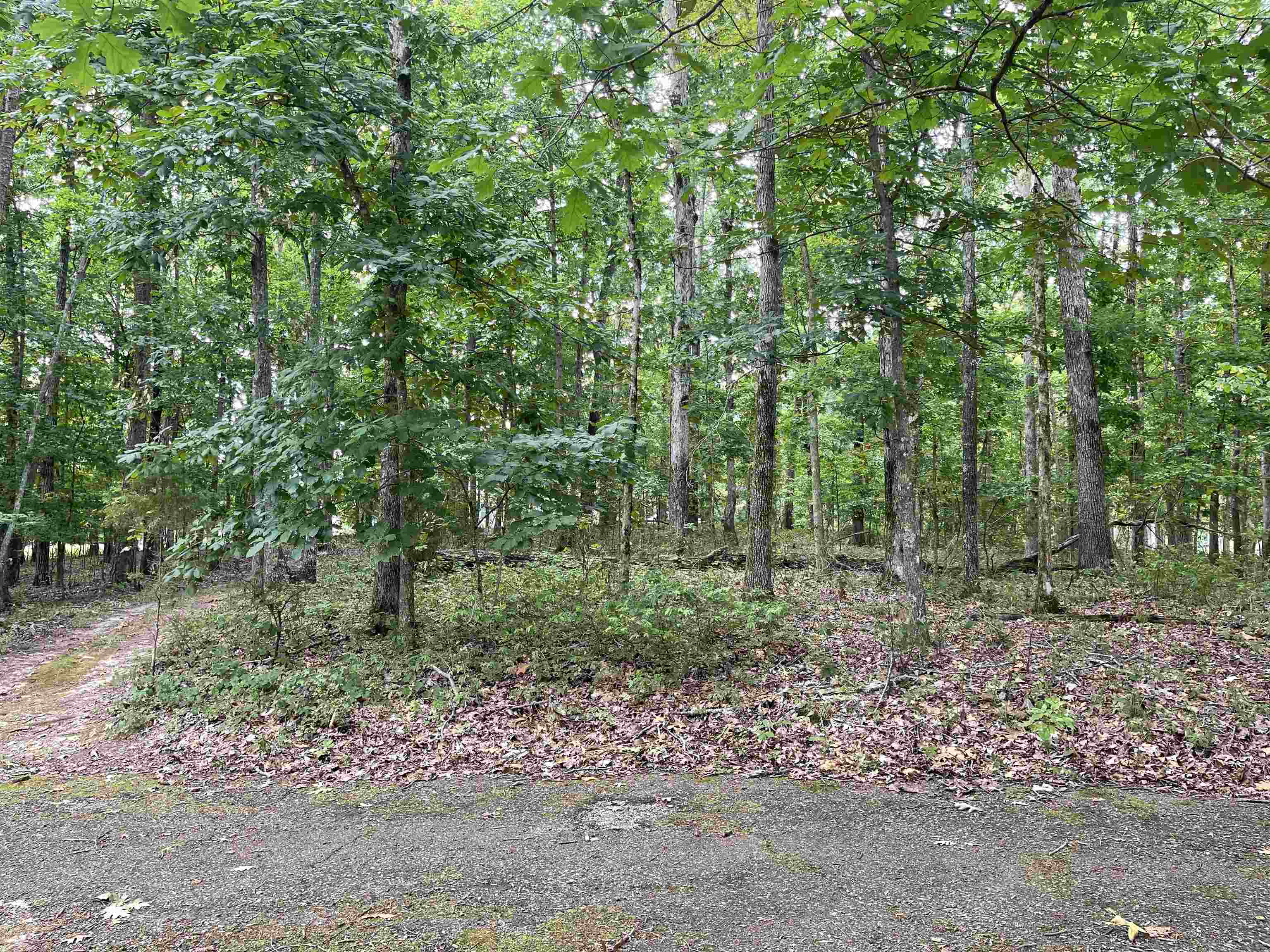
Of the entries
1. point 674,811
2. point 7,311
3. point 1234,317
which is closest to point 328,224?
point 674,811

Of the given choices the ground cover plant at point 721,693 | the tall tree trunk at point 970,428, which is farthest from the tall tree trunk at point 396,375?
the tall tree trunk at point 970,428

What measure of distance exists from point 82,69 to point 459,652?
7034 mm

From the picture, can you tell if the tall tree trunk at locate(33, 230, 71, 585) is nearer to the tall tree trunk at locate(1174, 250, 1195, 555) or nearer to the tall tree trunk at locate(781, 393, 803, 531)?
the tall tree trunk at locate(781, 393, 803, 531)

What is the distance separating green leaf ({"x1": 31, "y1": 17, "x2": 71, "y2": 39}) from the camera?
2.08 metres

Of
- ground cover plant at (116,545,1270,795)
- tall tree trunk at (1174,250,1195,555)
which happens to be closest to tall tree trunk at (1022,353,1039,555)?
tall tree trunk at (1174,250,1195,555)

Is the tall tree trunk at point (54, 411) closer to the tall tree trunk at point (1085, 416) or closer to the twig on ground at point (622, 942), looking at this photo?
the twig on ground at point (622, 942)

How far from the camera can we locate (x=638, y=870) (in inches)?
164

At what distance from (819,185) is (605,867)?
7.53m

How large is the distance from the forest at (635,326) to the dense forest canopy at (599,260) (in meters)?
0.07

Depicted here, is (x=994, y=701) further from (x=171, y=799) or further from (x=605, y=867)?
(x=171, y=799)

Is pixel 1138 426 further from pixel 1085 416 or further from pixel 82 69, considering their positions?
pixel 82 69

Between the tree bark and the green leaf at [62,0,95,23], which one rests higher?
the tree bark

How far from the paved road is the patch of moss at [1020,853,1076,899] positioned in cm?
1

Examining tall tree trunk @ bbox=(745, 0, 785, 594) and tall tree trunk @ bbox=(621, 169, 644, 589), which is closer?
tall tree trunk @ bbox=(745, 0, 785, 594)
